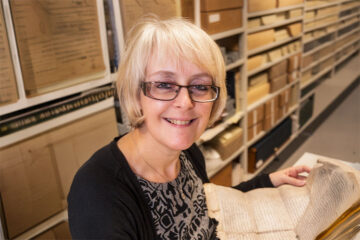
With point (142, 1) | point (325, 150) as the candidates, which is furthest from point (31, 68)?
point (325, 150)

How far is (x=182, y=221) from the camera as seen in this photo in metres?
0.96

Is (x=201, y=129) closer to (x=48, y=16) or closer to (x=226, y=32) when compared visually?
(x=48, y=16)

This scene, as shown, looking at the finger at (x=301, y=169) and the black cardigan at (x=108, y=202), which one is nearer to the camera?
the black cardigan at (x=108, y=202)

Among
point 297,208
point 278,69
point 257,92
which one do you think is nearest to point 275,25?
point 278,69

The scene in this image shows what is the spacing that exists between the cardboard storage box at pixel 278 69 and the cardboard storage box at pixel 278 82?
3 centimetres

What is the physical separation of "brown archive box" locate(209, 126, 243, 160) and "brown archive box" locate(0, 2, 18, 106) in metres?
1.65

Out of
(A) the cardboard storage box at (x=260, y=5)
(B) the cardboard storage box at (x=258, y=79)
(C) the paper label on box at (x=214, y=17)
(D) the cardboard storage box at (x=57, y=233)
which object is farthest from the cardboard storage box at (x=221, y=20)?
(D) the cardboard storage box at (x=57, y=233)

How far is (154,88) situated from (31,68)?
509 mm

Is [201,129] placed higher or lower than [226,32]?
lower

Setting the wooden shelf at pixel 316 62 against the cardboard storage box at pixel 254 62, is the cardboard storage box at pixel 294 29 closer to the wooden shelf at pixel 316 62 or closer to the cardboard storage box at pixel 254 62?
the wooden shelf at pixel 316 62

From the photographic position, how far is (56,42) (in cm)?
114

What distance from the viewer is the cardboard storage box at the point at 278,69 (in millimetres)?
3014

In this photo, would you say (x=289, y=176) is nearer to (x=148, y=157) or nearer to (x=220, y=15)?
(x=148, y=157)

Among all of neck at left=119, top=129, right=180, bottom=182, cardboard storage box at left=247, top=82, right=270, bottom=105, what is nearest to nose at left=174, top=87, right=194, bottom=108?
neck at left=119, top=129, right=180, bottom=182
